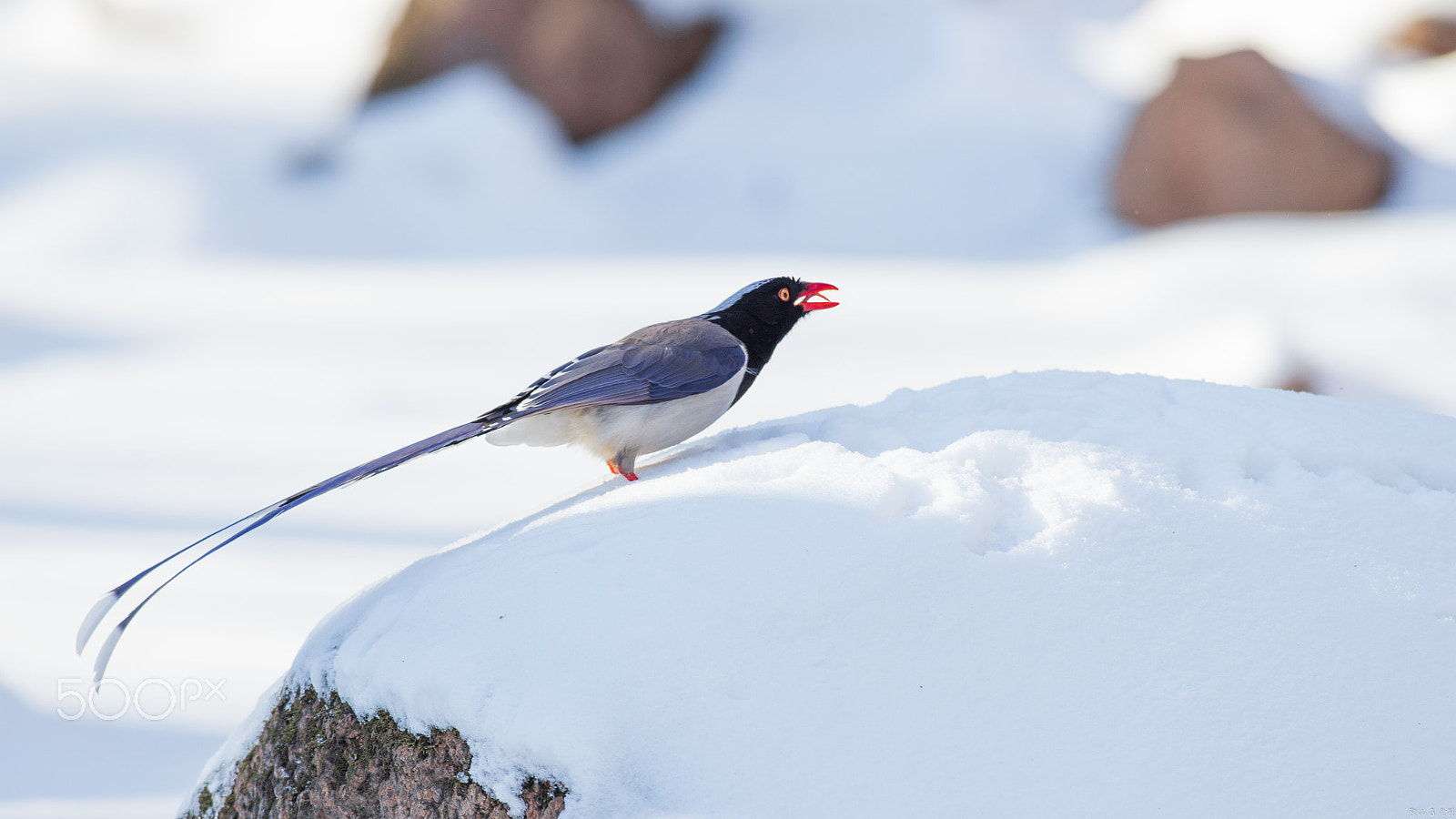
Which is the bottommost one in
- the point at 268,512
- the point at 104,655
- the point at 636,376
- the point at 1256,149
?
the point at 104,655

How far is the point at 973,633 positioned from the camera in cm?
176

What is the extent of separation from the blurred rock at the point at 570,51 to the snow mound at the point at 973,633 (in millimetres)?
7545

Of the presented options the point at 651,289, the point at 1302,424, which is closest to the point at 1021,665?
the point at 1302,424

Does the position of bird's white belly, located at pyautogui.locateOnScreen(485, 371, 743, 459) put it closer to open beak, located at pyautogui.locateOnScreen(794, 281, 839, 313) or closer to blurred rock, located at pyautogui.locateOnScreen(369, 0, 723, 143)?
open beak, located at pyautogui.locateOnScreen(794, 281, 839, 313)

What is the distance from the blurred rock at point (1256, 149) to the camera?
7516 millimetres

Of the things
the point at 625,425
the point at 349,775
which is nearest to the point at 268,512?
the point at 349,775

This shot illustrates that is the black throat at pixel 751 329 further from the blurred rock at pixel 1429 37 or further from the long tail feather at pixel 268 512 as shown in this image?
the blurred rock at pixel 1429 37

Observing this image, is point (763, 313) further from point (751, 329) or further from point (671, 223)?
point (671, 223)

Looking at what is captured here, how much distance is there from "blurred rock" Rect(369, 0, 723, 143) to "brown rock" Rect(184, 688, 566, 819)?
769cm

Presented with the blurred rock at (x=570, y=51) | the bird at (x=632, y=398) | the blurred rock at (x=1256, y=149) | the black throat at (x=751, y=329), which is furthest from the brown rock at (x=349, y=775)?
the blurred rock at (x=570, y=51)

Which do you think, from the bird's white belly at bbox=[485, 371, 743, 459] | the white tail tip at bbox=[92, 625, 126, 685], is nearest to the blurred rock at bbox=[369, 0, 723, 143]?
the bird's white belly at bbox=[485, 371, 743, 459]

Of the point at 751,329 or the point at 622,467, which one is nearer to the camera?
the point at 622,467

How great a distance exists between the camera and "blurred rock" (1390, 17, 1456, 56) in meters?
7.89

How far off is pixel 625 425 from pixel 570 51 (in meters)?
7.28
